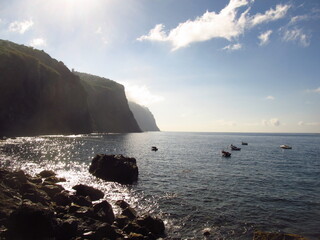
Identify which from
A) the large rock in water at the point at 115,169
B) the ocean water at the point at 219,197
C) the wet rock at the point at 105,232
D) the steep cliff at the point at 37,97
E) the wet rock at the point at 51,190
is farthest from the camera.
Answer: the steep cliff at the point at 37,97

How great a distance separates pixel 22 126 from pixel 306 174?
379ft

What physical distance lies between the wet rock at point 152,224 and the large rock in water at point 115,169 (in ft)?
62.0

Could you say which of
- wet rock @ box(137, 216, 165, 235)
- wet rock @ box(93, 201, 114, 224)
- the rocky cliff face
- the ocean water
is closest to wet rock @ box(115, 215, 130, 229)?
wet rock @ box(93, 201, 114, 224)

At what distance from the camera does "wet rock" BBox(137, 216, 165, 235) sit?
71.0ft

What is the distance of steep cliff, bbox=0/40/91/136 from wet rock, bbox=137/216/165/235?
4109 inches

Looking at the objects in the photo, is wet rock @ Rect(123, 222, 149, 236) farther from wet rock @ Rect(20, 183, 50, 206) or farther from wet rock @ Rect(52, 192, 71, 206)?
wet rock @ Rect(20, 183, 50, 206)

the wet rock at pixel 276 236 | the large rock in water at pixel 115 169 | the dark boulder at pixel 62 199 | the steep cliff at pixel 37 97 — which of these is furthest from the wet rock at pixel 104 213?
the steep cliff at pixel 37 97

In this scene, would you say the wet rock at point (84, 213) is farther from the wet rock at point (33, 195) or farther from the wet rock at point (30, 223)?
the wet rock at point (30, 223)

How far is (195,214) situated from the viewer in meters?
26.3

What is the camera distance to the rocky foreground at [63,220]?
18.0 metres

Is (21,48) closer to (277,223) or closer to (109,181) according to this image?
(109,181)

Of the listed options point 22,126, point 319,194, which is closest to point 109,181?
point 319,194

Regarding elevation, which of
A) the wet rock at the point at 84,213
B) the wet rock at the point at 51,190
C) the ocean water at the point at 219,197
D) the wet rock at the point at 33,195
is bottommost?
the ocean water at the point at 219,197

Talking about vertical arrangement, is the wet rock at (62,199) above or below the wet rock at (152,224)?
above
